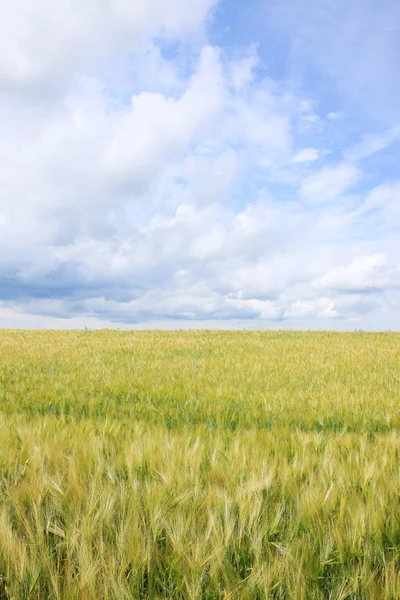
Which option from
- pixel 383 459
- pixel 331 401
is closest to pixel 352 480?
pixel 383 459

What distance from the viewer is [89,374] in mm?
8922

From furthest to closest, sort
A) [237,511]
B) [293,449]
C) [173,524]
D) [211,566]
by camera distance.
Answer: [293,449] → [237,511] → [173,524] → [211,566]

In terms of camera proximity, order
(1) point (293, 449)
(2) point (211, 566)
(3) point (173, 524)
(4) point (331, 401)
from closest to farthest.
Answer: (2) point (211, 566) → (3) point (173, 524) → (1) point (293, 449) → (4) point (331, 401)

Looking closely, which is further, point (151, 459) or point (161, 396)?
point (161, 396)

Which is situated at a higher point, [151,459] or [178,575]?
[151,459]

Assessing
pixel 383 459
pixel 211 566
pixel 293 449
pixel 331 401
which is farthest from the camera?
pixel 331 401

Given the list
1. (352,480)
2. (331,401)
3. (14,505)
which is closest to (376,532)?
(352,480)

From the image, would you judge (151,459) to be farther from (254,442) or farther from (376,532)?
(376,532)

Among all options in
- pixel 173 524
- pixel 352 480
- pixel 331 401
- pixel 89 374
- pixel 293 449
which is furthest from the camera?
pixel 89 374

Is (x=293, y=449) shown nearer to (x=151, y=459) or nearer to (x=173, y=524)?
(x=151, y=459)

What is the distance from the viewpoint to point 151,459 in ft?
8.99

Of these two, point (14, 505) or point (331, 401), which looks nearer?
point (14, 505)

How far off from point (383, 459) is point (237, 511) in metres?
1.27

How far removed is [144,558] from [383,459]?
1825 millimetres
